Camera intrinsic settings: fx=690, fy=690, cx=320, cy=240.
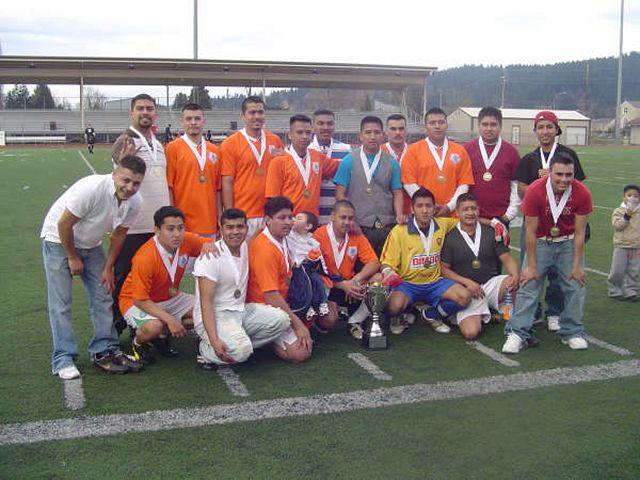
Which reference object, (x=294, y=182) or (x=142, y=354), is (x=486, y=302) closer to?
(x=294, y=182)

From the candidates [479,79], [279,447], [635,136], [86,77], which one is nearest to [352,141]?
[86,77]

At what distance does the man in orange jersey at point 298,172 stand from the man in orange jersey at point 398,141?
2.62ft

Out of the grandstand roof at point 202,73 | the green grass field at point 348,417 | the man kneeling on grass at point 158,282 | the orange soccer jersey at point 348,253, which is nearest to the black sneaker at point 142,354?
the man kneeling on grass at point 158,282

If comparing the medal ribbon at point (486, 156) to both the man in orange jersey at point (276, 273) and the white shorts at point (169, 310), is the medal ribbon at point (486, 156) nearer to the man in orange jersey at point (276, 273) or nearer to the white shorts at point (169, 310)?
the man in orange jersey at point (276, 273)

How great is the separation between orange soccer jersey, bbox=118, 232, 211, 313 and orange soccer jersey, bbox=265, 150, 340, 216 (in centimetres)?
94

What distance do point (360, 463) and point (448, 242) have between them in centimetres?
286

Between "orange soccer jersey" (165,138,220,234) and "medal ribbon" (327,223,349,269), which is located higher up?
"orange soccer jersey" (165,138,220,234)

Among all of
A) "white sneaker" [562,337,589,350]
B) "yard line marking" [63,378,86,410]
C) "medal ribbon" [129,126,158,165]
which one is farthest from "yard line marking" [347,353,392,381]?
"medal ribbon" [129,126,158,165]

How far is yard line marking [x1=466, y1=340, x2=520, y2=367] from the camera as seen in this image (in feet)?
16.2

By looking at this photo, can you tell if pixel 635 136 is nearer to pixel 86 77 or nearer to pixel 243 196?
pixel 86 77

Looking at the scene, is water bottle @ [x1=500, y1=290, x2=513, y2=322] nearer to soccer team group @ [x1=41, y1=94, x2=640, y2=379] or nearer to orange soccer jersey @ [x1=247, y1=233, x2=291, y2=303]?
soccer team group @ [x1=41, y1=94, x2=640, y2=379]

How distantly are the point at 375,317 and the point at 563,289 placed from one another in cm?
147

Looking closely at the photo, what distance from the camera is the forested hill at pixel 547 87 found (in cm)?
11600

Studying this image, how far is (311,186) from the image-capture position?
19.6ft
